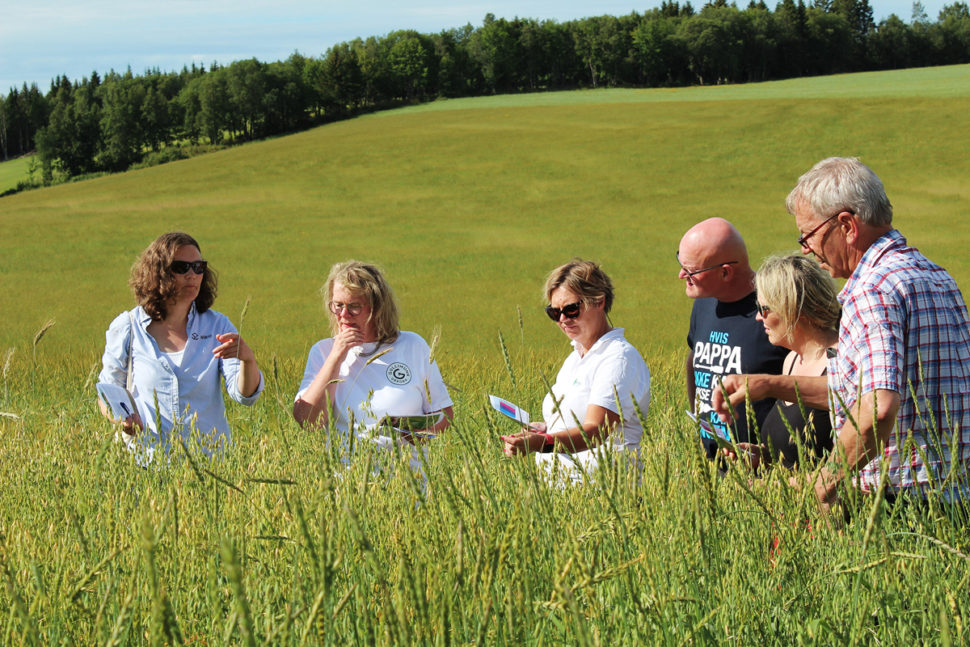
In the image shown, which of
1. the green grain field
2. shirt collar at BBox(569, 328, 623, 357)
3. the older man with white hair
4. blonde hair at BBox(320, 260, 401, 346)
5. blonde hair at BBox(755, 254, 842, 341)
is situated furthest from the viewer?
blonde hair at BBox(320, 260, 401, 346)

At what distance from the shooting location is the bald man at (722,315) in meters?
4.16

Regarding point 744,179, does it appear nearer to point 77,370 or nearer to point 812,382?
point 77,370

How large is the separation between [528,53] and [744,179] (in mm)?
81571

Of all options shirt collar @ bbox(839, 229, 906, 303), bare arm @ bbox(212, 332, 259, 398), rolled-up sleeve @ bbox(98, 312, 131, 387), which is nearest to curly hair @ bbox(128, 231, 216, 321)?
rolled-up sleeve @ bbox(98, 312, 131, 387)

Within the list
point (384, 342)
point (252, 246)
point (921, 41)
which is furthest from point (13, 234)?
point (921, 41)

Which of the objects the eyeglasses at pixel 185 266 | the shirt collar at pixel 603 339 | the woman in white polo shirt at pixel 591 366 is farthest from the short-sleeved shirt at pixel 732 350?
the eyeglasses at pixel 185 266

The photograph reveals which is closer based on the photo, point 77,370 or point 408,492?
point 408,492

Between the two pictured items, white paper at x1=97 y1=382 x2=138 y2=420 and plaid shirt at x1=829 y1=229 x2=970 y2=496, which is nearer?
plaid shirt at x1=829 y1=229 x2=970 y2=496

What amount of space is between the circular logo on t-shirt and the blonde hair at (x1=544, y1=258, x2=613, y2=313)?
0.87 m

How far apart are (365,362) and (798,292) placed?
2223mm

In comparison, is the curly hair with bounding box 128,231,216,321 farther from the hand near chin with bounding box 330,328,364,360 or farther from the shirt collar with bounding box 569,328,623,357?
the shirt collar with bounding box 569,328,623,357

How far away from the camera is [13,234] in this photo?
31219mm

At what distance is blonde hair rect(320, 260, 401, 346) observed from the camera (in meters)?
4.54

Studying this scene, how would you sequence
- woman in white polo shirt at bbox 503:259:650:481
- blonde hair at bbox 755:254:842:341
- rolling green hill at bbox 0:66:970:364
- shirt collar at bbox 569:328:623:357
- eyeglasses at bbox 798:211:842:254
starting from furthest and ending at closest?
rolling green hill at bbox 0:66:970:364
shirt collar at bbox 569:328:623:357
woman in white polo shirt at bbox 503:259:650:481
blonde hair at bbox 755:254:842:341
eyeglasses at bbox 798:211:842:254
